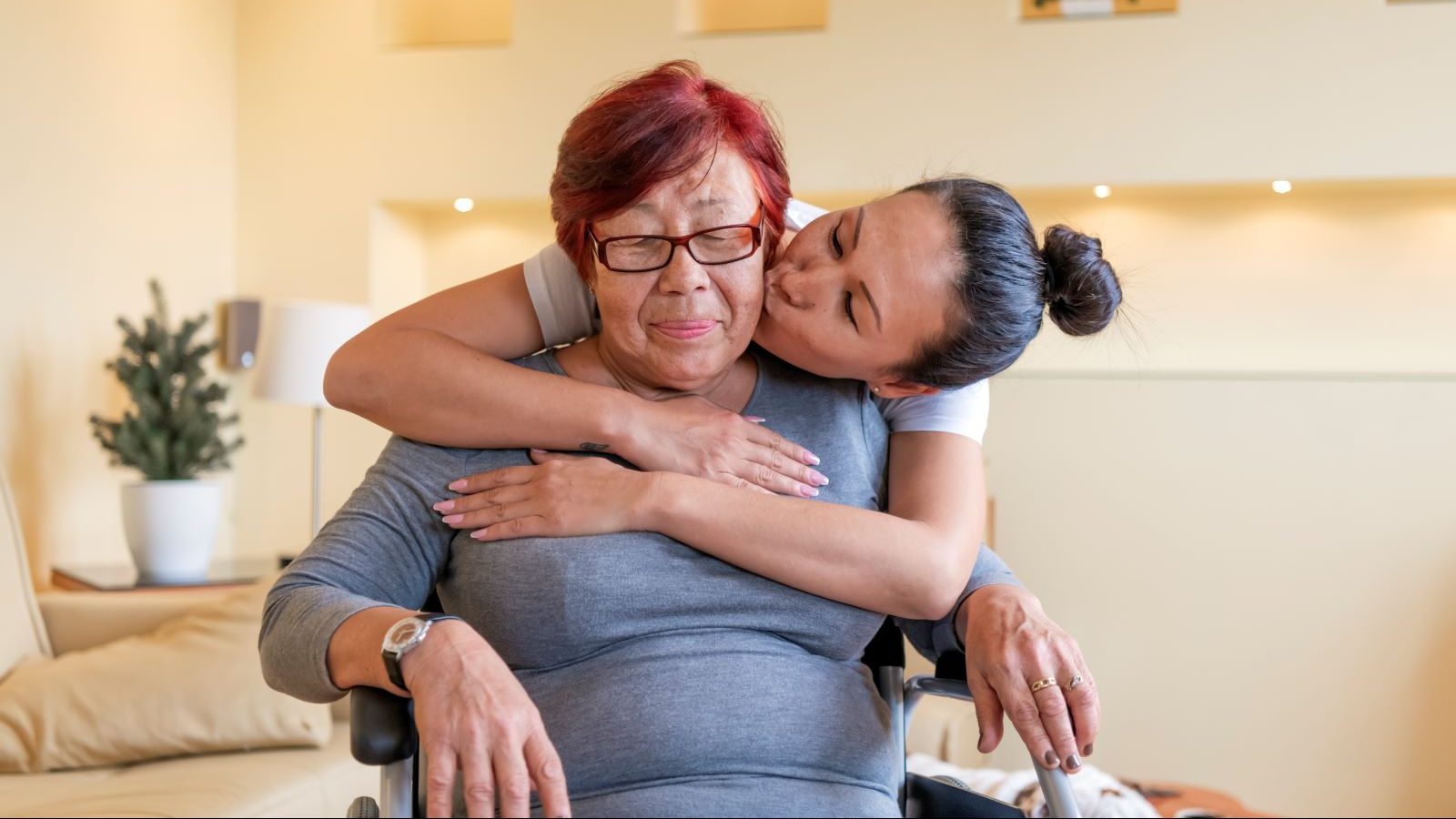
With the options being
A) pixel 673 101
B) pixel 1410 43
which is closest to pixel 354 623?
pixel 673 101

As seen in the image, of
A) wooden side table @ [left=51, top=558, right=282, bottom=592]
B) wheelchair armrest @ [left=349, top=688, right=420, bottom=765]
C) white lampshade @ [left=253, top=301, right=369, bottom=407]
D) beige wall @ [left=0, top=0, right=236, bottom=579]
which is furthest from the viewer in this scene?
white lampshade @ [left=253, top=301, right=369, bottom=407]

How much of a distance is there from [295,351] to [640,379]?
10.5ft

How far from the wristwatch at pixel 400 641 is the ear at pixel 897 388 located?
1.87 feet

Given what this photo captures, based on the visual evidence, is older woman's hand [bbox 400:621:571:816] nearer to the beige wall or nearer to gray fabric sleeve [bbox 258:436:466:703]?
gray fabric sleeve [bbox 258:436:466:703]

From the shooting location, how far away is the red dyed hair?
1338 millimetres

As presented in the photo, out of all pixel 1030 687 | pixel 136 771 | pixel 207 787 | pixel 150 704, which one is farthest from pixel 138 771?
pixel 1030 687

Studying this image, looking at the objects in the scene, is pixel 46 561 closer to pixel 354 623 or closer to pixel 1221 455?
pixel 354 623

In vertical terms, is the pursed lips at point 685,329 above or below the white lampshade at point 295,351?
above

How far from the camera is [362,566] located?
1343 millimetres

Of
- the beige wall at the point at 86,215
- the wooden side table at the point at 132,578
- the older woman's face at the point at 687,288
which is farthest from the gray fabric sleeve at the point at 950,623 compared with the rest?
the beige wall at the point at 86,215

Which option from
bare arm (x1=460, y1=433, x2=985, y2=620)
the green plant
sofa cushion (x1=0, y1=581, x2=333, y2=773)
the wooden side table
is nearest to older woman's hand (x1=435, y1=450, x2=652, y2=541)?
bare arm (x1=460, y1=433, x2=985, y2=620)

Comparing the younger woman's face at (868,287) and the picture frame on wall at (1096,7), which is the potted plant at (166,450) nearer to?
the younger woman's face at (868,287)

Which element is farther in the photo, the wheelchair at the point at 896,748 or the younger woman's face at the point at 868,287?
the younger woman's face at the point at 868,287

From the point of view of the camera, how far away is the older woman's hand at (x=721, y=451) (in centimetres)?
138
